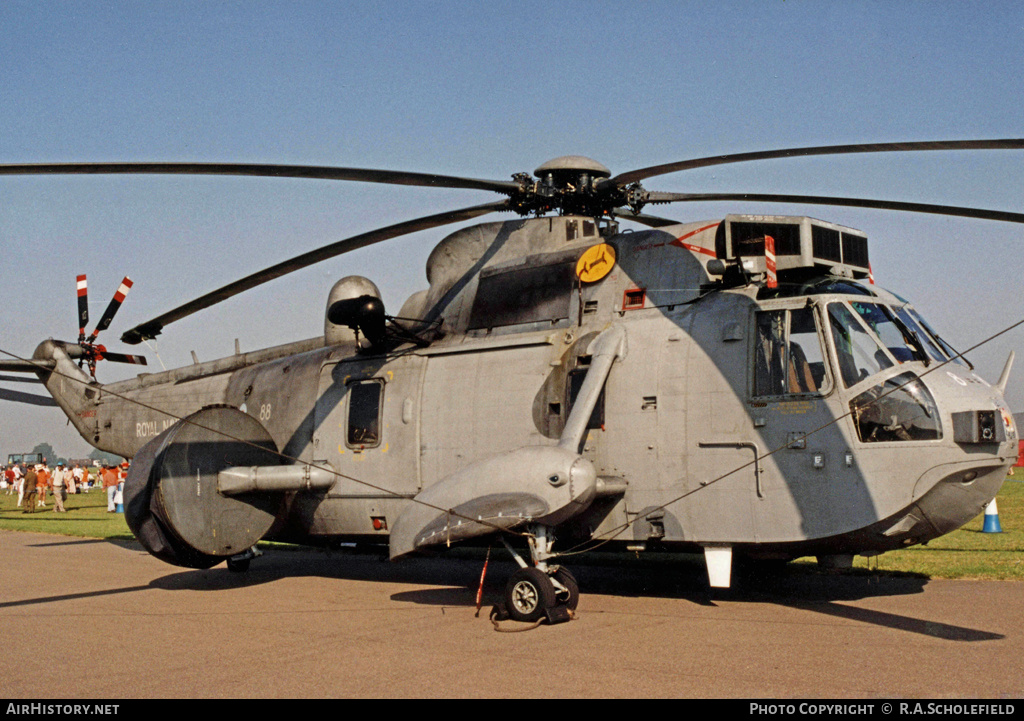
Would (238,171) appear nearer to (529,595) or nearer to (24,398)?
(529,595)

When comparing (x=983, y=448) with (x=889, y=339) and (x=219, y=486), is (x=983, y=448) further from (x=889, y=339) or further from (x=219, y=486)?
(x=219, y=486)

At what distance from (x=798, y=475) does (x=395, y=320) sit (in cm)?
516

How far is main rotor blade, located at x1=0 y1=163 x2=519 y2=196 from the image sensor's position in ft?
27.5

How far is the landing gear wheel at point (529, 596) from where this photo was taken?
832 cm

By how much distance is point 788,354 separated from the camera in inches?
345

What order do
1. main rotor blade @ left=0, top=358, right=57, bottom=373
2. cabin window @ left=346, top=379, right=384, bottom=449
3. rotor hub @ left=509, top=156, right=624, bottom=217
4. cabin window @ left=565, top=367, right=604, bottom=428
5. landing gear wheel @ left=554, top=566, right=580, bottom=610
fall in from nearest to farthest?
landing gear wheel @ left=554, top=566, right=580, bottom=610
cabin window @ left=565, top=367, right=604, bottom=428
rotor hub @ left=509, top=156, right=624, bottom=217
cabin window @ left=346, top=379, right=384, bottom=449
main rotor blade @ left=0, top=358, right=57, bottom=373

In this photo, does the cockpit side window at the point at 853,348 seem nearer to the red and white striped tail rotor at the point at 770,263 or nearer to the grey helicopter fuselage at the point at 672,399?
the grey helicopter fuselage at the point at 672,399

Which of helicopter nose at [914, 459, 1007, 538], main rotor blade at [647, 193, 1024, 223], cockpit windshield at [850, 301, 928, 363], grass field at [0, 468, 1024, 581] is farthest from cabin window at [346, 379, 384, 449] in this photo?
grass field at [0, 468, 1024, 581]

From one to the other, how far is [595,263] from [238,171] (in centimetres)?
375

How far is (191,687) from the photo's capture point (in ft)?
20.2

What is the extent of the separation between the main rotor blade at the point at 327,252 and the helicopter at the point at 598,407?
5 cm

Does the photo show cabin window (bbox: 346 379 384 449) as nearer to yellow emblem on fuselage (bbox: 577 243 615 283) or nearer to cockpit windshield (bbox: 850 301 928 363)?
yellow emblem on fuselage (bbox: 577 243 615 283)

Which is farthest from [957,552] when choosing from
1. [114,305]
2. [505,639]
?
[114,305]

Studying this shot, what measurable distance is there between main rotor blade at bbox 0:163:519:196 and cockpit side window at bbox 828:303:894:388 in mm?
3978
